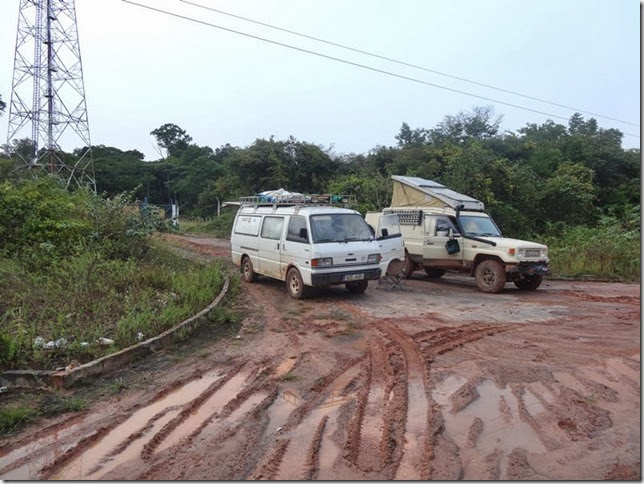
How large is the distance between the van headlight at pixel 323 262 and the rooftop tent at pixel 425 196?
4930mm

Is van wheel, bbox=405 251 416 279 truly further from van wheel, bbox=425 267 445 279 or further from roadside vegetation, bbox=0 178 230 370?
roadside vegetation, bbox=0 178 230 370

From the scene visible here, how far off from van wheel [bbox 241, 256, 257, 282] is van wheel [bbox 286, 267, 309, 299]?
199 centimetres

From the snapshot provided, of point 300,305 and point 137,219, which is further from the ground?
point 137,219

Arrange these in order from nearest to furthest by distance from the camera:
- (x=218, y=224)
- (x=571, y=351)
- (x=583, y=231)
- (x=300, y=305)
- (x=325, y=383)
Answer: (x=325, y=383)
(x=571, y=351)
(x=300, y=305)
(x=583, y=231)
(x=218, y=224)

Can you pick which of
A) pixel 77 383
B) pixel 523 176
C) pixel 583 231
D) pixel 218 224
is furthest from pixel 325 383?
pixel 218 224

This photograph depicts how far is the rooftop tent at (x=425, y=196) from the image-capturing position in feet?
45.4

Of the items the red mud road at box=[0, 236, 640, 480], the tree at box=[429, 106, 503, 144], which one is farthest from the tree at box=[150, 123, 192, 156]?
the red mud road at box=[0, 236, 640, 480]

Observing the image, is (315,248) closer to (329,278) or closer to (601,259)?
(329,278)

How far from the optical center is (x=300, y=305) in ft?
32.7

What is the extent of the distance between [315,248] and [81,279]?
4.36 m

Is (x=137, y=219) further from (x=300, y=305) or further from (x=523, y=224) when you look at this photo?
(x=523, y=224)

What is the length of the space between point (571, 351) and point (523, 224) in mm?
15962

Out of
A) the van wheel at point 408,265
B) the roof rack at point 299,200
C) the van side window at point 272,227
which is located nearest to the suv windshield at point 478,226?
the van wheel at point 408,265

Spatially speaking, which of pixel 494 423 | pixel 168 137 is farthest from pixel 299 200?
pixel 168 137
